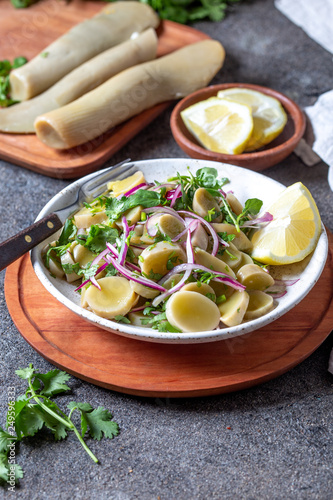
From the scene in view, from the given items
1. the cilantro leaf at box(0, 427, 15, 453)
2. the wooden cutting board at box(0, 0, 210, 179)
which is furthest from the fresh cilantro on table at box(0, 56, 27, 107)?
the cilantro leaf at box(0, 427, 15, 453)

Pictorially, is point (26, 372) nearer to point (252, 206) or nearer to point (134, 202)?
point (134, 202)

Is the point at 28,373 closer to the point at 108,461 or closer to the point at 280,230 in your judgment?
the point at 108,461

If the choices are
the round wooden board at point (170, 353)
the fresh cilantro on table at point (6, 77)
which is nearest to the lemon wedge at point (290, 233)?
the round wooden board at point (170, 353)

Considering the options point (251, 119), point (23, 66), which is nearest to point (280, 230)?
point (251, 119)

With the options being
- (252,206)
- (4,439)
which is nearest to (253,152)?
(252,206)

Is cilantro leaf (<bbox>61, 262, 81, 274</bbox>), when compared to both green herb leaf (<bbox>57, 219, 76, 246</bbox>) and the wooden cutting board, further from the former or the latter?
the wooden cutting board

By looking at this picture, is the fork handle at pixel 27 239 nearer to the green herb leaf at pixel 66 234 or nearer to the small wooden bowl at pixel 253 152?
the green herb leaf at pixel 66 234
